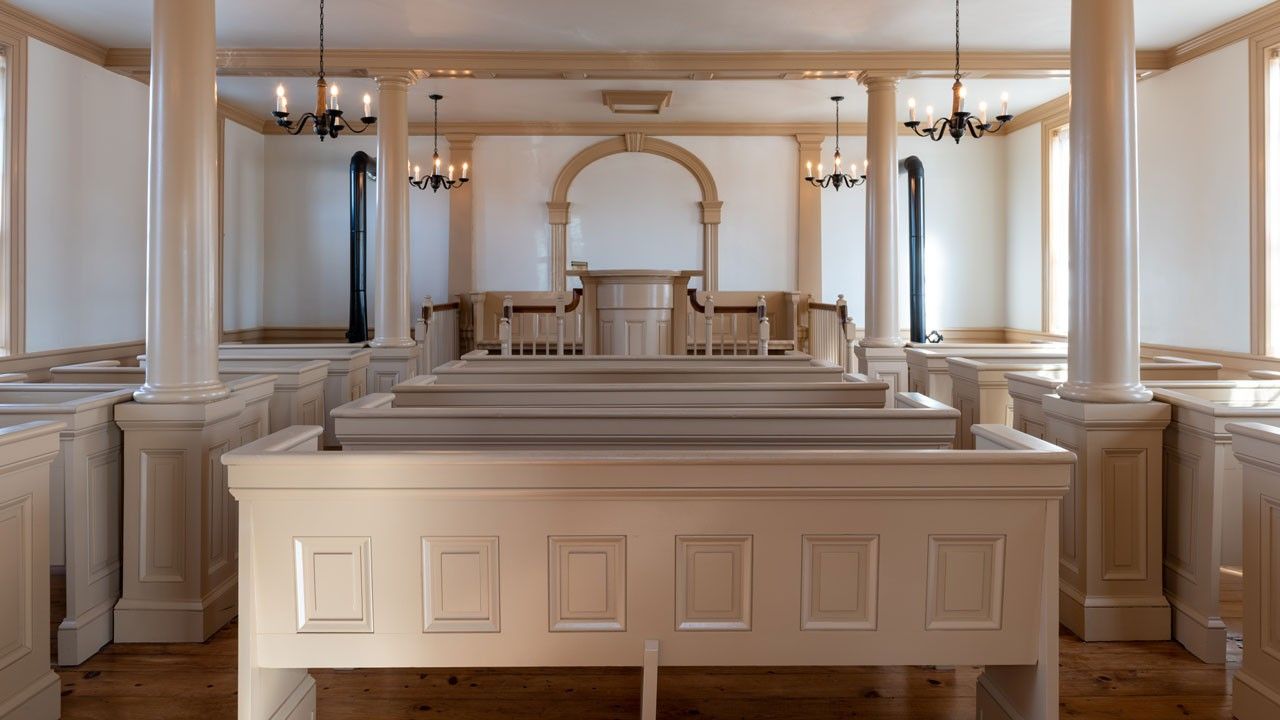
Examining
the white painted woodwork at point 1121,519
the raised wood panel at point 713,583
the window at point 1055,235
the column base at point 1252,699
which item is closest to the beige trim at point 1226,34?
the window at point 1055,235

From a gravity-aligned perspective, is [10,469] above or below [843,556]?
above

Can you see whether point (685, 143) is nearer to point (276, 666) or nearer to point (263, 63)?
point (263, 63)

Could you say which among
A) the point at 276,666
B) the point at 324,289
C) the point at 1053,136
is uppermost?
the point at 1053,136

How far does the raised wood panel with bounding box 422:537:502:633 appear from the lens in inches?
106

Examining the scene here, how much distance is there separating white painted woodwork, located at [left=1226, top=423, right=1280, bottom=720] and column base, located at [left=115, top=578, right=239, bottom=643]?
4121 mm

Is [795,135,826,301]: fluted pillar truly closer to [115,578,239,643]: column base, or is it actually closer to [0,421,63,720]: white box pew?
[115,578,239,643]: column base

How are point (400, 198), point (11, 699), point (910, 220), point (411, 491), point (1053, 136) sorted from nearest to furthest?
1. point (411, 491)
2. point (11, 699)
3. point (400, 198)
4. point (1053, 136)
5. point (910, 220)

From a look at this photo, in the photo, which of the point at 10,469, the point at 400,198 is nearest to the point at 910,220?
the point at 400,198

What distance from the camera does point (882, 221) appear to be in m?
8.72

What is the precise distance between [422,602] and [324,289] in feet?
36.2

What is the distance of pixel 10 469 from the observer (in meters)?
3.05

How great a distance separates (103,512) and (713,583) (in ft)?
9.49

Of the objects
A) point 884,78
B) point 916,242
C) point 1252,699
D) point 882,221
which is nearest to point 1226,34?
point 884,78

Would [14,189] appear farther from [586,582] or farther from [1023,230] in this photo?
[1023,230]
